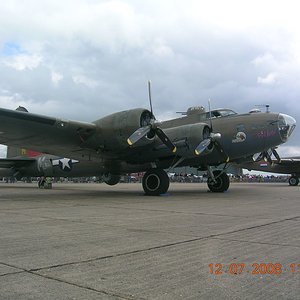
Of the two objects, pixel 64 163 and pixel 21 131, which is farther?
pixel 64 163

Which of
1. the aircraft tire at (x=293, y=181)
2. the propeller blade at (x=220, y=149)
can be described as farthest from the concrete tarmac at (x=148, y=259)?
the aircraft tire at (x=293, y=181)

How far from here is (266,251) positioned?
5.64 m

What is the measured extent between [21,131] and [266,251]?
43.3 feet

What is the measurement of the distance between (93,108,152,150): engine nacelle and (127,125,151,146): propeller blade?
192mm

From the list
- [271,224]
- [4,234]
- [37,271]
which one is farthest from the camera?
[271,224]

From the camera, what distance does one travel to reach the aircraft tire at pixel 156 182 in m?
18.0

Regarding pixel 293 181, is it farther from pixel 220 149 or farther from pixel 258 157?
pixel 220 149

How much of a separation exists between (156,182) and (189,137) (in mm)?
2761

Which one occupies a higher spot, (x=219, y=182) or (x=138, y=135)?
(x=138, y=135)

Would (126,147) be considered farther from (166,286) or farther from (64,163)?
(166,286)

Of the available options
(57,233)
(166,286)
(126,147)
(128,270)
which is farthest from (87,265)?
(126,147)

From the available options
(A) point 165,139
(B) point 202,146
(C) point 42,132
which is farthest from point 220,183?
(C) point 42,132

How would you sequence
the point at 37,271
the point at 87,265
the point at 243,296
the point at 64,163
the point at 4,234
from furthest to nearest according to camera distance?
the point at 64,163
the point at 4,234
the point at 87,265
the point at 37,271
the point at 243,296

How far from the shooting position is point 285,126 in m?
17.6
